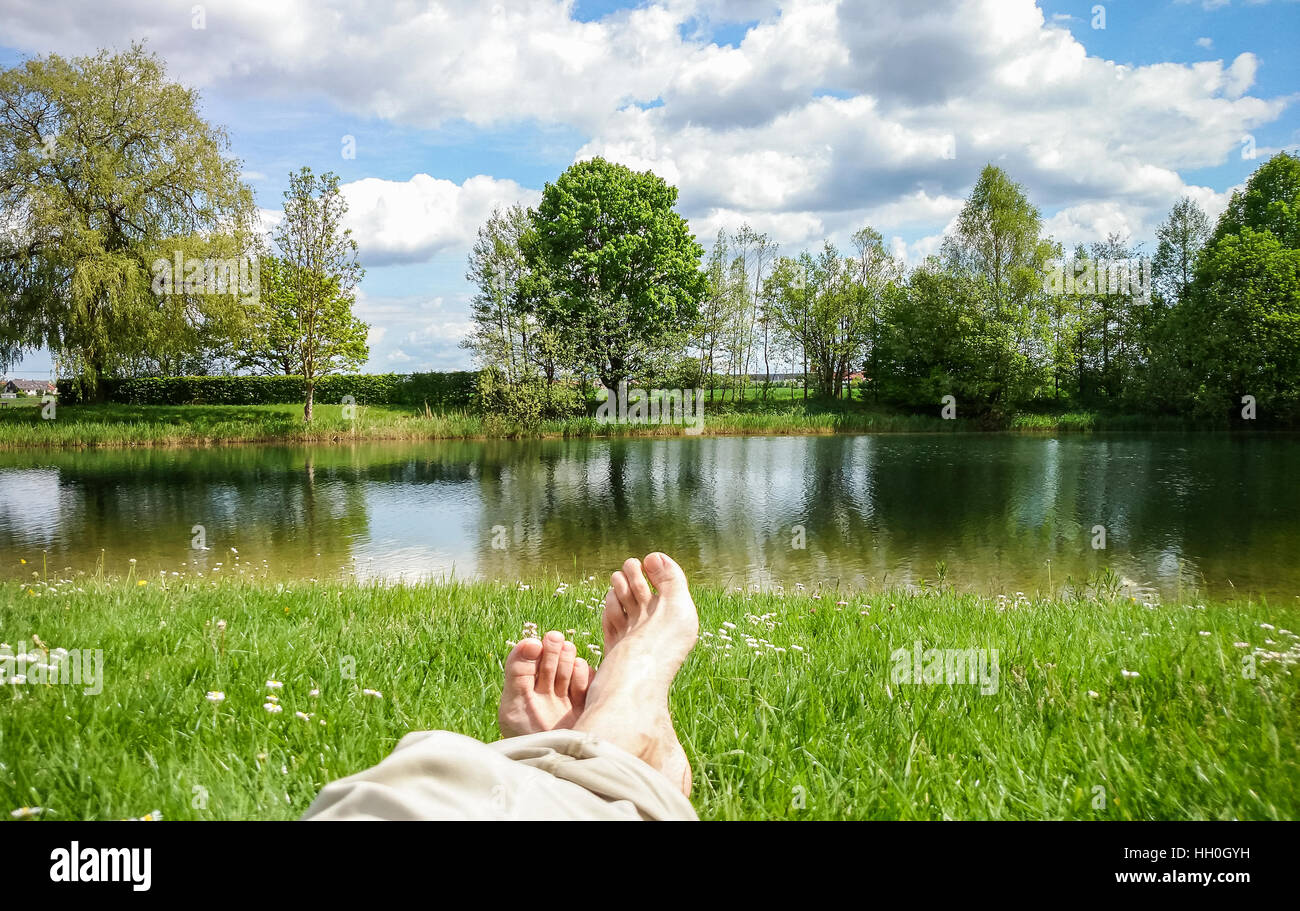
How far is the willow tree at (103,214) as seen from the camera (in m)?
21.3

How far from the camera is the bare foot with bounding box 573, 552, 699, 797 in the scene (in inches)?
73.4

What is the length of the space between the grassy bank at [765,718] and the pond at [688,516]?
118 inches

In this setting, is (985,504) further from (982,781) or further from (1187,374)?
(1187,374)

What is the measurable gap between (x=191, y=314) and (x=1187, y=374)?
36083 millimetres

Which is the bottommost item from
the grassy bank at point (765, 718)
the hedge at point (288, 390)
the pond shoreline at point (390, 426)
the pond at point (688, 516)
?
the pond at point (688, 516)

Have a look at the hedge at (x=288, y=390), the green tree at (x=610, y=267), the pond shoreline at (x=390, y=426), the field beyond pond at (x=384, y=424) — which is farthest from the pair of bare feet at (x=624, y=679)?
the hedge at (x=288, y=390)

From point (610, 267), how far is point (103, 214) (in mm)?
16922

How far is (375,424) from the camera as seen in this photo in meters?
25.3

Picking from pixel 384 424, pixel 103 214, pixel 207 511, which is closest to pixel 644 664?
pixel 207 511

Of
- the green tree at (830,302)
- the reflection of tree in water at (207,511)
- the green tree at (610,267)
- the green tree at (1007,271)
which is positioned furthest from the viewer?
the green tree at (830,302)

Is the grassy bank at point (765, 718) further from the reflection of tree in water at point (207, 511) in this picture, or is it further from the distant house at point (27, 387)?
the distant house at point (27, 387)

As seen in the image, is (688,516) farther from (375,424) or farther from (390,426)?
(375,424)

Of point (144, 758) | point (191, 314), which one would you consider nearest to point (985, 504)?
point (144, 758)

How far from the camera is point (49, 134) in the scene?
2173cm
